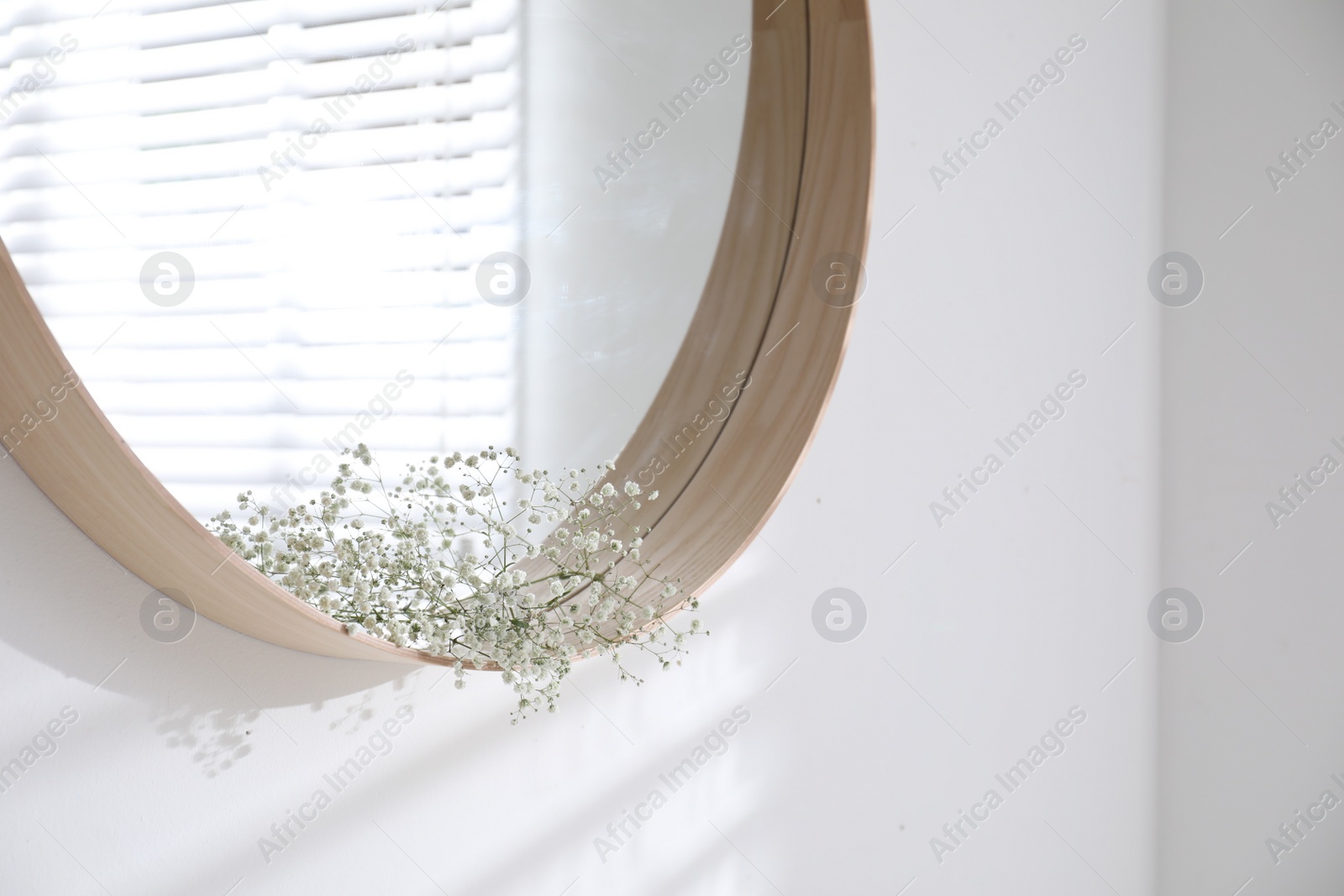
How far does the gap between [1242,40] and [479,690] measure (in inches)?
77.3

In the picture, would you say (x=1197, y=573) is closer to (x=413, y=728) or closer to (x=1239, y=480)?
(x=1239, y=480)

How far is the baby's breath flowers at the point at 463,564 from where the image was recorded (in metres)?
0.91

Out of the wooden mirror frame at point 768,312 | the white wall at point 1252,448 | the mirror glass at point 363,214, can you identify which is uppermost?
the mirror glass at point 363,214

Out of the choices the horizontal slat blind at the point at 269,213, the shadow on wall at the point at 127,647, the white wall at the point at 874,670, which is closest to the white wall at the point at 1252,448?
the white wall at the point at 874,670

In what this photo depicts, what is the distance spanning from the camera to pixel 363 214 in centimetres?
98

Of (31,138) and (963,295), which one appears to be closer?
(31,138)

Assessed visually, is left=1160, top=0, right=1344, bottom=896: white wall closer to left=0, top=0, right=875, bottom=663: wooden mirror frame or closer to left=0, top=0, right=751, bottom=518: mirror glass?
left=0, top=0, right=875, bottom=663: wooden mirror frame

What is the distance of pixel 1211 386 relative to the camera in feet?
6.26

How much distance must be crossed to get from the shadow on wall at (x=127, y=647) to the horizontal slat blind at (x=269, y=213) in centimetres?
13

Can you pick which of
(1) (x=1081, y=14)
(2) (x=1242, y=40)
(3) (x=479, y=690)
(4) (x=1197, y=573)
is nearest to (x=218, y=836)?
(3) (x=479, y=690)

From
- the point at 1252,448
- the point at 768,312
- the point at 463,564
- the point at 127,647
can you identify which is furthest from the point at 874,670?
the point at 127,647

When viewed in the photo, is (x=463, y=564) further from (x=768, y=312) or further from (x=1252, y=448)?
(x=1252, y=448)

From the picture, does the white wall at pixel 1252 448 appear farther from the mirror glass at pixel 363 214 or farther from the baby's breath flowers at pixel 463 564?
the baby's breath flowers at pixel 463 564

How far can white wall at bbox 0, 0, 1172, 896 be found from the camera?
2.93ft
